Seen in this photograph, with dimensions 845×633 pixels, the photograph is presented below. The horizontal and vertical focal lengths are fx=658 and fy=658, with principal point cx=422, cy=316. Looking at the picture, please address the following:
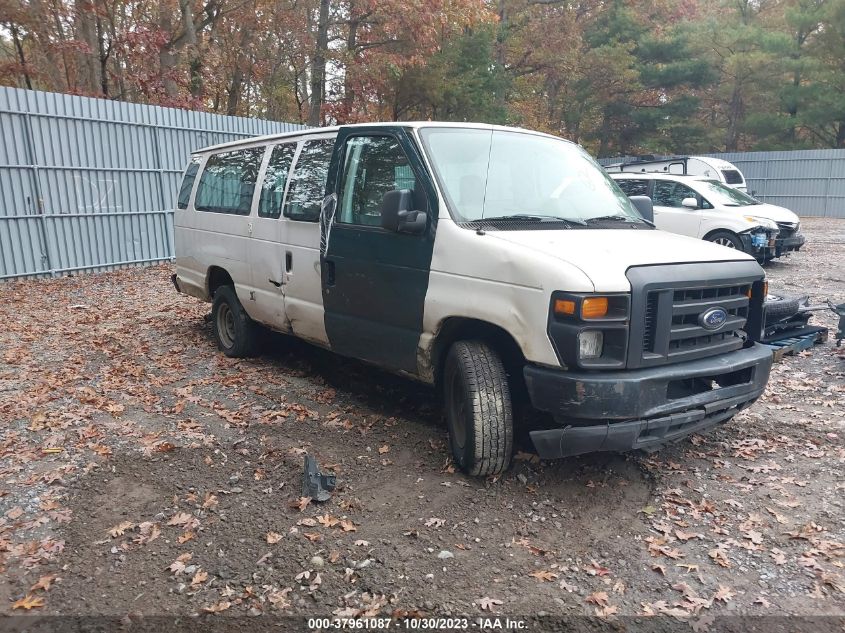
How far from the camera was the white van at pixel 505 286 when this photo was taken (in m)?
3.49

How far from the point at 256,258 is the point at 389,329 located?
76.9 inches

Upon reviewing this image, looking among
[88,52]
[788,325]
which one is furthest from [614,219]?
[88,52]

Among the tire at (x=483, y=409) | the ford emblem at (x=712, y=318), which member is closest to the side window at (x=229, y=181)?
the tire at (x=483, y=409)

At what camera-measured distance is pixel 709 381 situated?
397 cm

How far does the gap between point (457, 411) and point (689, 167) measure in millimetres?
15544

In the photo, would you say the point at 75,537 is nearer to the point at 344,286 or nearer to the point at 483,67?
the point at 344,286

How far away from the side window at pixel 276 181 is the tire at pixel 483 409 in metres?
2.45

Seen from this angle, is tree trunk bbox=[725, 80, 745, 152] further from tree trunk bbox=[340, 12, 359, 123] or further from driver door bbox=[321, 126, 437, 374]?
driver door bbox=[321, 126, 437, 374]

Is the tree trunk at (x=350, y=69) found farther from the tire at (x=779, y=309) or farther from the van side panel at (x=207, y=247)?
the tire at (x=779, y=309)

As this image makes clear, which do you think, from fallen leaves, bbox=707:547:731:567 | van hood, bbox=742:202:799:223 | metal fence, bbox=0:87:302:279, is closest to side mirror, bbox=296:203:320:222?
fallen leaves, bbox=707:547:731:567

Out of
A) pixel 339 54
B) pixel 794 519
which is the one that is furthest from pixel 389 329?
pixel 339 54

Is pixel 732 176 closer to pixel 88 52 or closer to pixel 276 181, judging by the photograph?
pixel 276 181

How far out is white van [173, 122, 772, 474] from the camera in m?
3.49

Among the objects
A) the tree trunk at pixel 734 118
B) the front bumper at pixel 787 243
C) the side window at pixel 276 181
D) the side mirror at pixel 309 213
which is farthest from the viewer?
the tree trunk at pixel 734 118
